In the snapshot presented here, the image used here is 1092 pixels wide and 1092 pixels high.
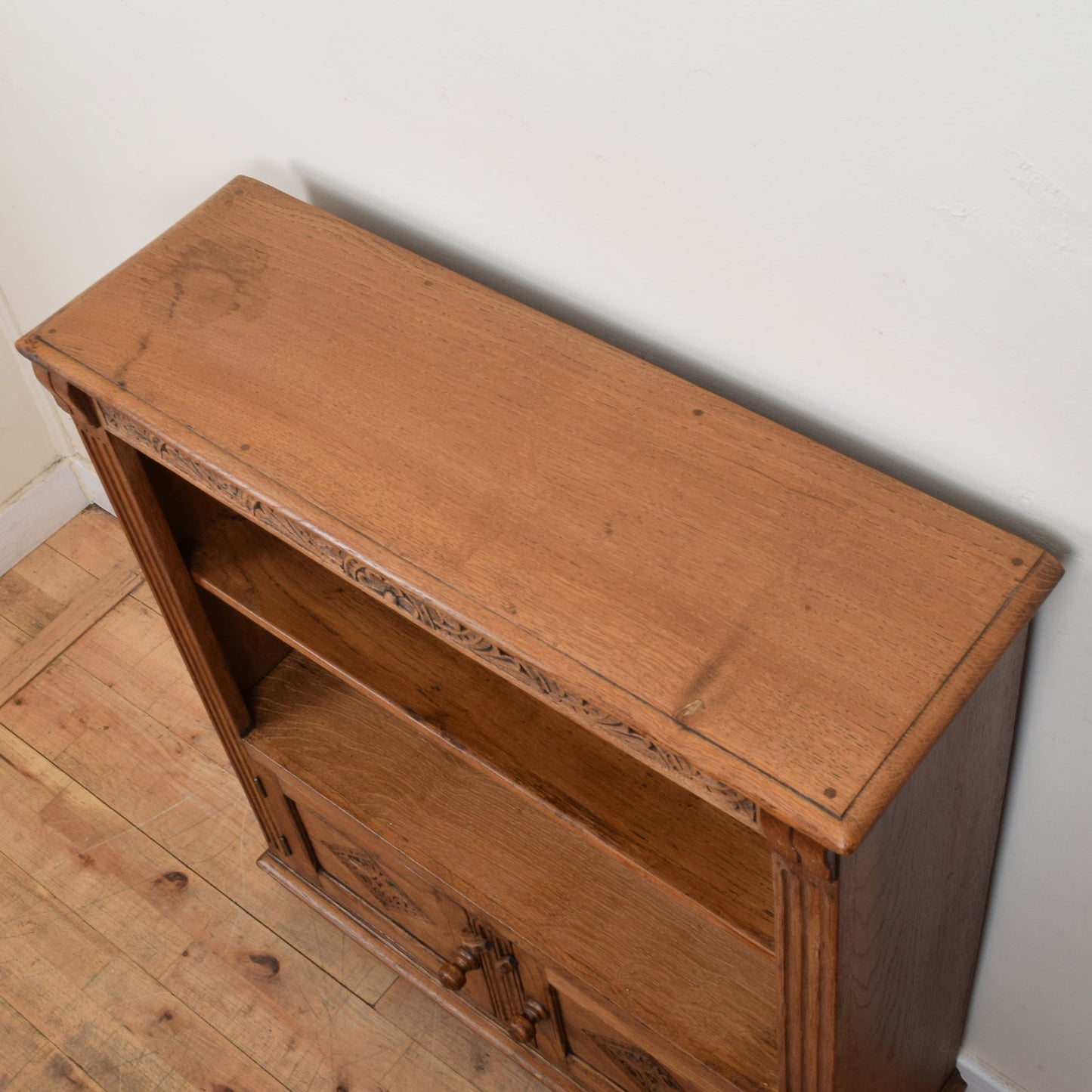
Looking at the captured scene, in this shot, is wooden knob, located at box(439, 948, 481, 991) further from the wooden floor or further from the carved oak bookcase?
the wooden floor

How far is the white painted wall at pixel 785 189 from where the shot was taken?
820mm

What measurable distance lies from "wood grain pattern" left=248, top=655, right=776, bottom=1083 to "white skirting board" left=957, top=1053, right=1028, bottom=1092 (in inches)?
18.3

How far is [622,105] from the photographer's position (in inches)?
38.8

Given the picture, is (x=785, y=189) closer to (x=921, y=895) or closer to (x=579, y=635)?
(x=579, y=635)

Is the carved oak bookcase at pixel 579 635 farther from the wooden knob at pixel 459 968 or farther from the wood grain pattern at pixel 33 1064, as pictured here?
the wood grain pattern at pixel 33 1064

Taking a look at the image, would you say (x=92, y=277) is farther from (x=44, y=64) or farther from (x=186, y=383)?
(x=186, y=383)

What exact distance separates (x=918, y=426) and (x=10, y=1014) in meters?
1.55

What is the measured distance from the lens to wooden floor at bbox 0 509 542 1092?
1.74 m

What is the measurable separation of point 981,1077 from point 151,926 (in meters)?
1.19

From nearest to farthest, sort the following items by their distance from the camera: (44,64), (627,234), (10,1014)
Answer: (627,234) < (44,64) < (10,1014)

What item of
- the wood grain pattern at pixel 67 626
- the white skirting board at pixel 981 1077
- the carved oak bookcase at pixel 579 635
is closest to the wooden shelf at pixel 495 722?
the carved oak bookcase at pixel 579 635

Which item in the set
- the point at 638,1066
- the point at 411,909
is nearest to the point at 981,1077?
the point at 638,1066

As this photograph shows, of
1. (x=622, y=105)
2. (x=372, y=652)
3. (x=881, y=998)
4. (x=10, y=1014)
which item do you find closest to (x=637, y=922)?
(x=881, y=998)

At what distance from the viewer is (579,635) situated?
91cm
